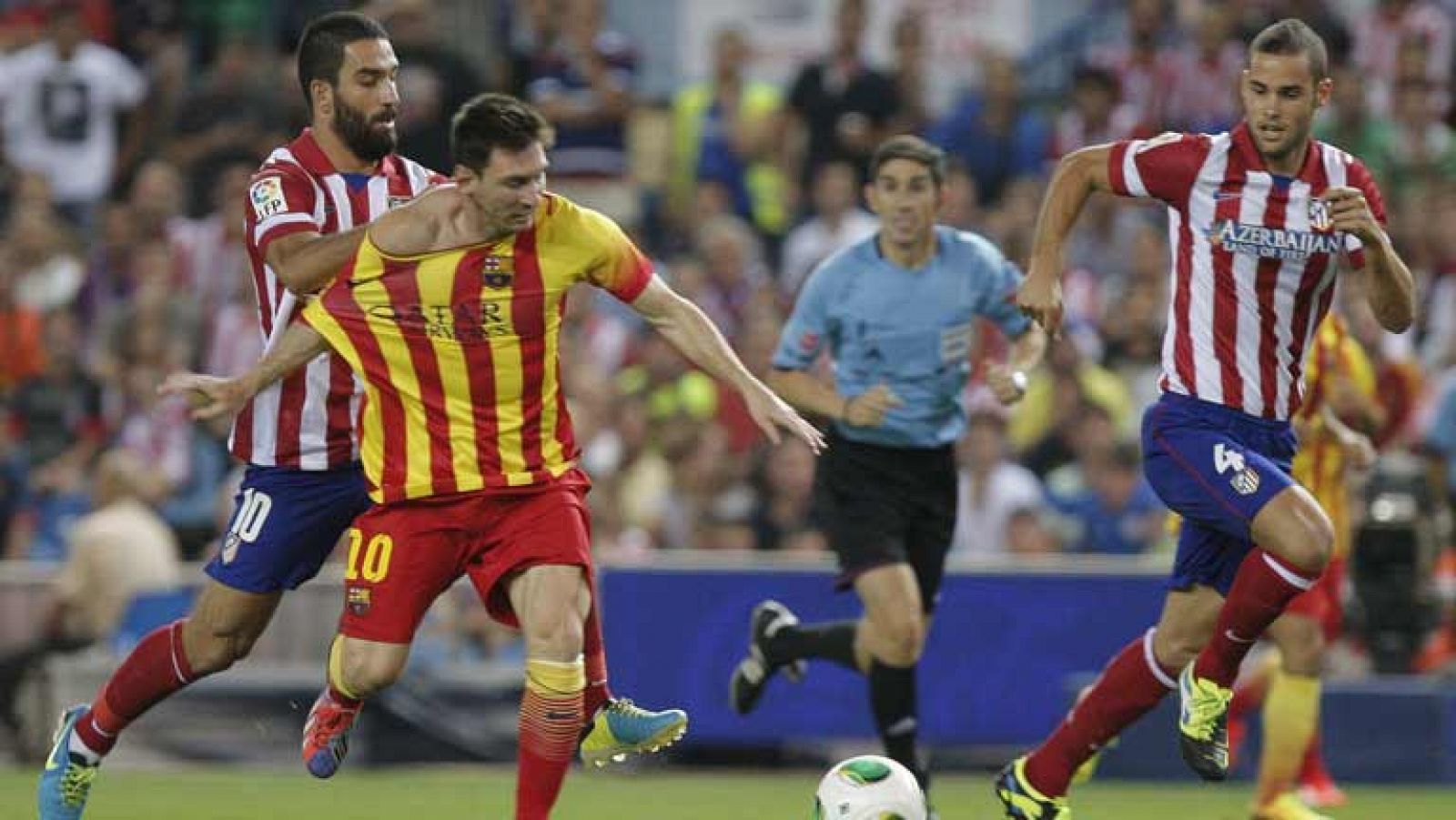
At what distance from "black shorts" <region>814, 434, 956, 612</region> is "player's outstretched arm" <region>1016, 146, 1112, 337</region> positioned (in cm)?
186

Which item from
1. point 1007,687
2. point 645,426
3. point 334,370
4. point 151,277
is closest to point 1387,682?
point 1007,687

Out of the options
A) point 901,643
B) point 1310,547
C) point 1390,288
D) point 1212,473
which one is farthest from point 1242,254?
point 901,643

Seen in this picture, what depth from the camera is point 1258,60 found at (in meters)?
8.55

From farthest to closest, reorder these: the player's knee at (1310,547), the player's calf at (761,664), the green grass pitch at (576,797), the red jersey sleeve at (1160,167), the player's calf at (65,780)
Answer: the player's calf at (761,664), the green grass pitch at (576,797), the player's calf at (65,780), the red jersey sleeve at (1160,167), the player's knee at (1310,547)

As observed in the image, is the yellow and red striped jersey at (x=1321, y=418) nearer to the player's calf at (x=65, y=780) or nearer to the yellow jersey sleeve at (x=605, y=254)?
the yellow jersey sleeve at (x=605, y=254)

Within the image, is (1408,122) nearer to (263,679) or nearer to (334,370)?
(263,679)

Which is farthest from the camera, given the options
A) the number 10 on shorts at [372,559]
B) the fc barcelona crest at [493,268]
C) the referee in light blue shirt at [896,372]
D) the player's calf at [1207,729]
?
the referee in light blue shirt at [896,372]

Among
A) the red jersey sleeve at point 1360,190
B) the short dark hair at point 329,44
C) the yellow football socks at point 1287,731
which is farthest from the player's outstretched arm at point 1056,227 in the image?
the yellow football socks at point 1287,731

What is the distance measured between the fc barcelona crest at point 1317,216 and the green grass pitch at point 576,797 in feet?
10.1

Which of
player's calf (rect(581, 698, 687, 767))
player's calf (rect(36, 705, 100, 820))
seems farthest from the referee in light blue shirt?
player's calf (rect(36, 705, 100, 820))

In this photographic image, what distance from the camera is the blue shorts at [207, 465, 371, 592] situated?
882 centimetres

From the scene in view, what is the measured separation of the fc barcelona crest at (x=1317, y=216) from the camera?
860cm

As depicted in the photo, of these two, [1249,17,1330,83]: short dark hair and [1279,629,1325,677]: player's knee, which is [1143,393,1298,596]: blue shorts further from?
[1279,629,1325,677]: player's knee

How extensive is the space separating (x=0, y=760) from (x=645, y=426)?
395cm
